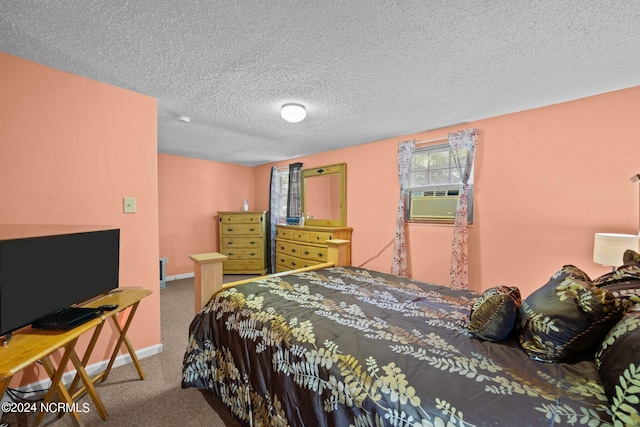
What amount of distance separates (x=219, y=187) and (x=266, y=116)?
3147 millimetres

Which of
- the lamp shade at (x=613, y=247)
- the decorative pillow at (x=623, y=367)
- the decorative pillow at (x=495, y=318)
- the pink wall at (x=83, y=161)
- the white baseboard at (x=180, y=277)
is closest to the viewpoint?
the decorative pillow at (x=623, y=367)

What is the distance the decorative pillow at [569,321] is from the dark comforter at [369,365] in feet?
0.16

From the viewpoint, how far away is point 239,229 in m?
5.11

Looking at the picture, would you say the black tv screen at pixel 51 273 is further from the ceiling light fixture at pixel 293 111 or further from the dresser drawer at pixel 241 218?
the dresser drawer at pixel 241 218

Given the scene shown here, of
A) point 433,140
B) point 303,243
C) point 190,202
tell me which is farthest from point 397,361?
point 190,202

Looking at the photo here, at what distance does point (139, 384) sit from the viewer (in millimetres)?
1844

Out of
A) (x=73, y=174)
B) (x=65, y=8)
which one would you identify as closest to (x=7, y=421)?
(x=73, y=174)

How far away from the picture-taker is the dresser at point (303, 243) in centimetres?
400

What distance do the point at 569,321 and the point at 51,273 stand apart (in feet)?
7.88

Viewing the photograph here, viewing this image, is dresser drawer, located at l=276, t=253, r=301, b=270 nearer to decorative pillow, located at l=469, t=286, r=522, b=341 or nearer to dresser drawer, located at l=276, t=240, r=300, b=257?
dresser drawer, located at l=276, t=240, r=300, b=257

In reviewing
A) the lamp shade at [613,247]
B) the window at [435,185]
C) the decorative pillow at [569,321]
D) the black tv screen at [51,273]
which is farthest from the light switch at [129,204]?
the lamp shade at [613,247]

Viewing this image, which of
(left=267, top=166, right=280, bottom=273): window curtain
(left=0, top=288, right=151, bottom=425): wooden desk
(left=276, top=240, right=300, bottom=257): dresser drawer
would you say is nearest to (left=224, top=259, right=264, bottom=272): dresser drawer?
(left=267, top=166, right=280, bottom=273): window curtain

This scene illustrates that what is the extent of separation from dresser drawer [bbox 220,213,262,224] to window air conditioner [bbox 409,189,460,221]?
3.10 m

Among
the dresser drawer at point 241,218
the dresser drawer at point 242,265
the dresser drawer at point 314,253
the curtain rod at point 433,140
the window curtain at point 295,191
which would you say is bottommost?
the dresser drawer at point 242,265
